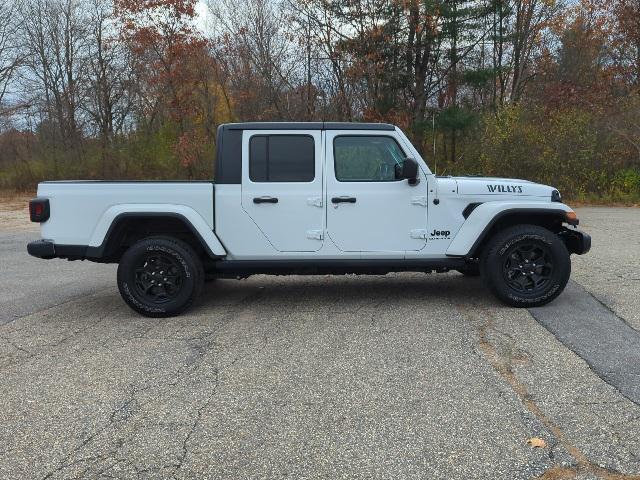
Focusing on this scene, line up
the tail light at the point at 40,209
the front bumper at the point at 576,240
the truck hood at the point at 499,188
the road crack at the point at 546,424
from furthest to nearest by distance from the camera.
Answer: the front bumper at the point at 576,240 < the truck hood at the point at 499,188 < the tail light at the point at 40,209 < the road crack at the point at 546,424

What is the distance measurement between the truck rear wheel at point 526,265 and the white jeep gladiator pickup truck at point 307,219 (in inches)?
0.5

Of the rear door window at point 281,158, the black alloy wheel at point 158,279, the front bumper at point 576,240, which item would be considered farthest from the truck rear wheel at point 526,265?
the black alloy wheel at point 158,279

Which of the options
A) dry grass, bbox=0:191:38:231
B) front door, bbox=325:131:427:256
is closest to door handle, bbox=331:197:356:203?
front door, bbox=325:131:427:256

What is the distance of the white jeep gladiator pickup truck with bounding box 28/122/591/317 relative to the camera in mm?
5590

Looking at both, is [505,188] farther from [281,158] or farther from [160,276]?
[160,276]

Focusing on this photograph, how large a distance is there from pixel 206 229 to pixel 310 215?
1.08 m

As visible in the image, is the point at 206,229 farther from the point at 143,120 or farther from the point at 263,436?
the point at 143,120

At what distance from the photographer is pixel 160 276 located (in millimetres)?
5723

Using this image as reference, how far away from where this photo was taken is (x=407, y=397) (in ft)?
12.0

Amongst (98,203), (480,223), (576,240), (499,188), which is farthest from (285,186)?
(576,240)

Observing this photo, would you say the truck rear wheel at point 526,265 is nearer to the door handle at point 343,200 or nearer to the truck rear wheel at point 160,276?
the door handle at point 343,200

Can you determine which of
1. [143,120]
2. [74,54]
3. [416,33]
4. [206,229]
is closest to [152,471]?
[206,229]

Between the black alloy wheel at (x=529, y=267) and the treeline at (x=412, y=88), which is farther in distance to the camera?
the treeline at (x=412, y=88)

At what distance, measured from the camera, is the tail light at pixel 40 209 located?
5.53 metres
